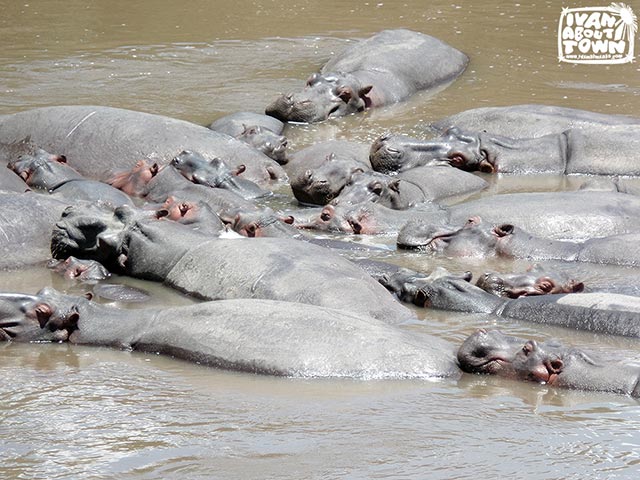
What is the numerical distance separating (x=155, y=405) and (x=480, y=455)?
1.45 m

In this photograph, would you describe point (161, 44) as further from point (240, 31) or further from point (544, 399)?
point (544, 399)

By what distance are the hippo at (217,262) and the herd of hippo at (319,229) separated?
0.04ft

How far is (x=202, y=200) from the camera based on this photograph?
902 cm

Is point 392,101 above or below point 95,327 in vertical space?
below

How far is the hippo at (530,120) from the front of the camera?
1151 centimetres

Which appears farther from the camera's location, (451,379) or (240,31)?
(240,31)

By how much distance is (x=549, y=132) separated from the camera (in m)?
11.6

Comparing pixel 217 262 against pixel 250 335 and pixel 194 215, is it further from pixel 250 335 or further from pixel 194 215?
pixel 250 335

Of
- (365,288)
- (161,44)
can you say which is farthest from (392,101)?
(365,288)

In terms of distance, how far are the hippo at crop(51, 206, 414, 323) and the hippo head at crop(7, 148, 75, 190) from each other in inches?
58.4

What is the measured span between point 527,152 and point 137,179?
11.0ft

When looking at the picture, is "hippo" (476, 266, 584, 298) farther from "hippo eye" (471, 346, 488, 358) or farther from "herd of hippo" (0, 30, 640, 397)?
"hippo eye" (471, 346, 488, 358)

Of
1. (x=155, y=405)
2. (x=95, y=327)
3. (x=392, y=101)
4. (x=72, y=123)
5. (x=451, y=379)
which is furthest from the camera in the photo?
(x=392, y=101)

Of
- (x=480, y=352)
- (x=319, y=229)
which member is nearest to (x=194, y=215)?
(x=319, y=229)
